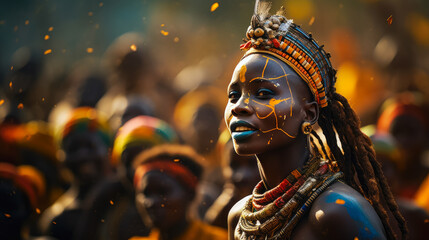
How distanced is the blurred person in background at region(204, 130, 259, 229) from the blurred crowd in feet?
0.04

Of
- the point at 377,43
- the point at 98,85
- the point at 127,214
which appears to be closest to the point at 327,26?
the point at 377,43

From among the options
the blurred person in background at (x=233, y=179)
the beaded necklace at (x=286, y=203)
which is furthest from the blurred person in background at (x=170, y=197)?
the beaded necklace at (x=286, y=203)

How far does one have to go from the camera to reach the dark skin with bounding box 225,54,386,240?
2.92 meters

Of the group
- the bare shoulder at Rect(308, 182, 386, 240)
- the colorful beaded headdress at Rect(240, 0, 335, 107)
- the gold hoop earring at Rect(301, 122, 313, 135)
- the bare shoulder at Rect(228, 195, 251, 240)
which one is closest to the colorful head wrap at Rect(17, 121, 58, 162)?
the bare shoulder at Rect(228, 195, 251, 240)

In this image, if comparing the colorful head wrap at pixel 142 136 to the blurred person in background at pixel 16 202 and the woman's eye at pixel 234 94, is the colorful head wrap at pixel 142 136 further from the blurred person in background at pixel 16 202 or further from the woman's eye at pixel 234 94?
the woman's eye at pixel 234 94

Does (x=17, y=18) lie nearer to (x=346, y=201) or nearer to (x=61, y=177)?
(x=61, y=177)

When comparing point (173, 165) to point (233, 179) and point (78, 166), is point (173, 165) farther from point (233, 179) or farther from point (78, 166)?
point (78, 166)

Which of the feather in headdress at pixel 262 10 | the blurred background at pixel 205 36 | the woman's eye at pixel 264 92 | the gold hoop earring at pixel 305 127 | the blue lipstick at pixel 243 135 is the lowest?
the blurred background at pixel 205 36

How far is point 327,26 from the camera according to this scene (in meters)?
15.2

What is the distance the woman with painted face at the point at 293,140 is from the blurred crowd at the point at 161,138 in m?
0.80

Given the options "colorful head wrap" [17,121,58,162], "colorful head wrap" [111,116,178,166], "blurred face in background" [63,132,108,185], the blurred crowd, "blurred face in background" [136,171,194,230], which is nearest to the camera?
"blurred face in background" [136,171,194,230]

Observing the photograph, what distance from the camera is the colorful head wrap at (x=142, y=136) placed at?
7.03m

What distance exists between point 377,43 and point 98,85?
6502mm

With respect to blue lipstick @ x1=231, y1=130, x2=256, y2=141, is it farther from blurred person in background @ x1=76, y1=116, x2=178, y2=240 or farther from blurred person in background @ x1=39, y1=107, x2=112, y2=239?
blurred person in background @ x1=39, y1=107, x2=112, y2=239
